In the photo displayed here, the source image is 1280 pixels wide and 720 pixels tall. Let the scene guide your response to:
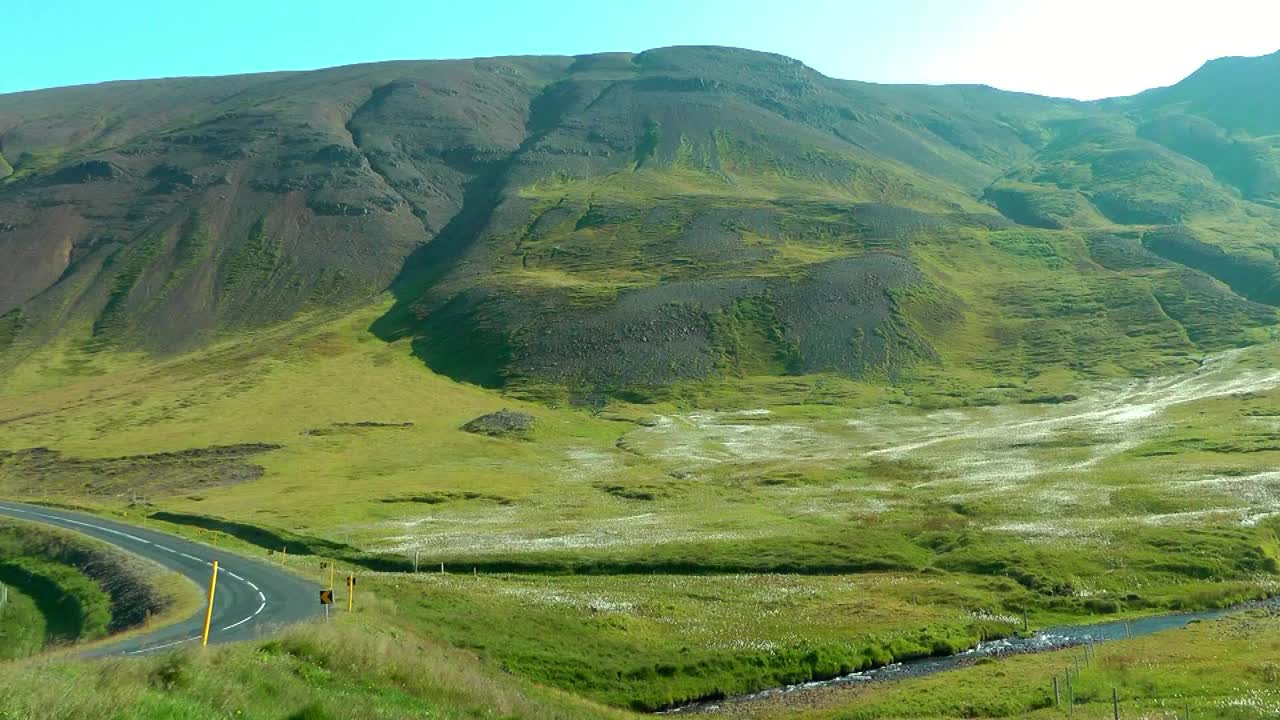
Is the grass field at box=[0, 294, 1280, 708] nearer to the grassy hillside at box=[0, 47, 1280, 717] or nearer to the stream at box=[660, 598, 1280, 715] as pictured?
the grassy hillside at box=[0, 47, 1280, 717]

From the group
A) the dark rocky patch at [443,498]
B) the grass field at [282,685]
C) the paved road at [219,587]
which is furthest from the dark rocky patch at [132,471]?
Result: the grass field at [282,685]

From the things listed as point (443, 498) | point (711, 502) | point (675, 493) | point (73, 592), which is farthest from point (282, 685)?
point (443, 498)

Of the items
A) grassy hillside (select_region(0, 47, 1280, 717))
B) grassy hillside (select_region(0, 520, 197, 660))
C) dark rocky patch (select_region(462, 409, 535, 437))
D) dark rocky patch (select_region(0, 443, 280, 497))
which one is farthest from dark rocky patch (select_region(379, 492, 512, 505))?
dark rocky patch (select_region(462, 409, 535, 437))

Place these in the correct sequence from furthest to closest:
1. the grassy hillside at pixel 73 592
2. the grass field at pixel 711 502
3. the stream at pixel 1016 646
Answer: the grass field at pixel 711 502, the grassy hillside at pixel 73 592, the stream at pixel 1016 646

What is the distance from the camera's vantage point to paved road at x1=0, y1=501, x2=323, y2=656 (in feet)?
106

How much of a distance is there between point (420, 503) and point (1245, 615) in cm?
6861

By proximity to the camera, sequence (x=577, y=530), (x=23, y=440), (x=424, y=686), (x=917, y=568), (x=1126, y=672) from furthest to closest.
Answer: (x=23, y=440), (x=577, y=530), (x=917, y=568), (x=1126, y=672), (x=424, y=686)

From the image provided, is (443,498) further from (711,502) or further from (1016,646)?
(1016,646)

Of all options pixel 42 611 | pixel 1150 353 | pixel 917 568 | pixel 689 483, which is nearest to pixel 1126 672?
pixel 917 568

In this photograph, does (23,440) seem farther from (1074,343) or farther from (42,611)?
(1074,343)

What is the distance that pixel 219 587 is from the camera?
45.3m

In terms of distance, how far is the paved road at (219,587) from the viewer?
32438 millimetres

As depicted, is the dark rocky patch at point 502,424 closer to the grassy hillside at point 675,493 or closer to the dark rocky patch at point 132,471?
the grassy hillside at point 675,493

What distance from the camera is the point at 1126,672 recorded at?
39.1 meters
